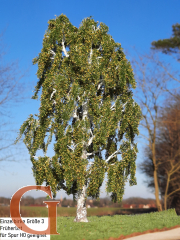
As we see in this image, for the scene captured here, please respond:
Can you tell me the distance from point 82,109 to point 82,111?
170 mm

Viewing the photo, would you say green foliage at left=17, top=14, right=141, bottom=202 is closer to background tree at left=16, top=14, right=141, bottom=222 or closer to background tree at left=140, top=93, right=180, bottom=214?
background tree at left=16, top=14, right=141, bottom=222

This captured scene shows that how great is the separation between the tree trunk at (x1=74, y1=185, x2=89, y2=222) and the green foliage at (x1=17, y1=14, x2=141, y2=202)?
58 centimetres

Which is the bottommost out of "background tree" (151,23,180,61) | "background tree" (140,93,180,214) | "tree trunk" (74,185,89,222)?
"tree trunk" (74,185,89,222)

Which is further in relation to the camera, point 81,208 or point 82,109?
point 82,109

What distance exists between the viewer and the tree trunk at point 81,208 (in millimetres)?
16125

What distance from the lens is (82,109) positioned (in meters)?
17.7

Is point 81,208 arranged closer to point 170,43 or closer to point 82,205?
point 82,205

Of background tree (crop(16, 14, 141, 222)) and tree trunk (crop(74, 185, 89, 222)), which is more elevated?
background tree (crop(16, 14, 141, 222))

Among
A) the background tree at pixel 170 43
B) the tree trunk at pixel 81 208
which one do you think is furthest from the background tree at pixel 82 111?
the background tree at pixel 170 43

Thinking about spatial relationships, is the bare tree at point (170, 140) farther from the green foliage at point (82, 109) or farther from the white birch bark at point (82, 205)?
the white birch bark at point (82, 205)

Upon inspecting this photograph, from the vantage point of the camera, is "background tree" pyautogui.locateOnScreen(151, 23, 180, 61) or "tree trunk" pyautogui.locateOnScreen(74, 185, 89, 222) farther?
"background tree" pyautogui.locateOnScreen(151, 23, 180, 61)

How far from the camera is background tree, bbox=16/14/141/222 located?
15.7m

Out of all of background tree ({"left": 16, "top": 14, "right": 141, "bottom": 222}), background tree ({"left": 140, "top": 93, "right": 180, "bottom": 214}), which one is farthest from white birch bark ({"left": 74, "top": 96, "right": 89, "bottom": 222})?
background tree ({"left": 140, "top": 93, "right": 180, "bottom": 214})

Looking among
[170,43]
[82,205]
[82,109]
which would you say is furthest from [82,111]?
[170,43]
